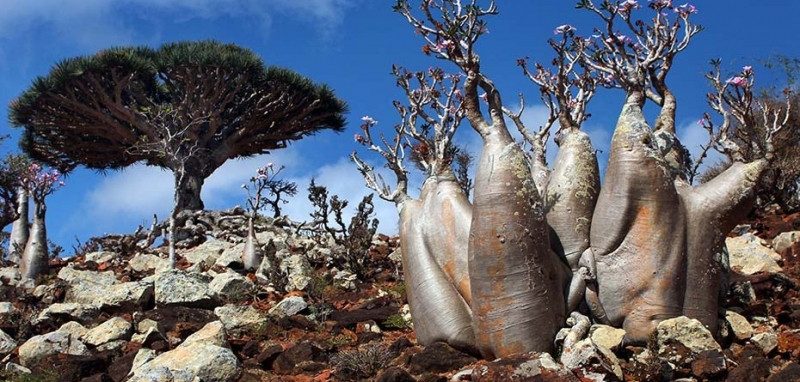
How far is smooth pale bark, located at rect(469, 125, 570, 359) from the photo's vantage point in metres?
5.43

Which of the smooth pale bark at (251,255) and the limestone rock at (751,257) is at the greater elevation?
the smooth pale bark at (251,255)

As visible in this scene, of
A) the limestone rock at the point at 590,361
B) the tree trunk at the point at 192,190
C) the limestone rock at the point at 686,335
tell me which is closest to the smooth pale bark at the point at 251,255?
the limestone rock at the point at 590,361

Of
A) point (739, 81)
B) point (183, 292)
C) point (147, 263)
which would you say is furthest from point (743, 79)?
point (147, 263)

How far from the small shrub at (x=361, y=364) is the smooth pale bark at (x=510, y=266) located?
730mm

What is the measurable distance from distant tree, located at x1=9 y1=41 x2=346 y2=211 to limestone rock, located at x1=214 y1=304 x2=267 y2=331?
11.8 metres

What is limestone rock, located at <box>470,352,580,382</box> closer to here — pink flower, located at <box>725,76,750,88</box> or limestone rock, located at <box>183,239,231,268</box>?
pink flower, located at <box>725,76,750,88</box>

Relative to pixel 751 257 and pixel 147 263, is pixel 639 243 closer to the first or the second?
pixel 751 257

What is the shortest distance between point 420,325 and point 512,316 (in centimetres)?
95

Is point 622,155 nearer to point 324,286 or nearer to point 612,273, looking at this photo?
point 612,273

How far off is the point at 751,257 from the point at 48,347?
22.2ft

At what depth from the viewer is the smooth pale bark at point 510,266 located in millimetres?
5426

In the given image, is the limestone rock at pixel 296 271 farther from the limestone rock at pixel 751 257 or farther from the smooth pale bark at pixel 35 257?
the limestone rock at pixel 751 257

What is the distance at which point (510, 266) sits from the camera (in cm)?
542

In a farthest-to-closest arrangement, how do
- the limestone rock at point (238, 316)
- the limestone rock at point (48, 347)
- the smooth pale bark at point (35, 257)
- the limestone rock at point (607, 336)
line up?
the smooth pale bark at point (35, 257) < the limestone rock at point (238, 316) < the limestone rock at point (48, 347) < the limestone rock at point (607, 336)
